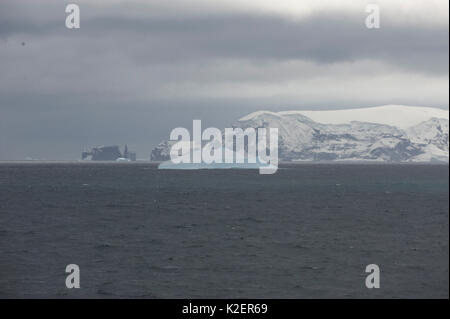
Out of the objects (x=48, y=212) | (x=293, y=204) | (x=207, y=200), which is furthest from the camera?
(x=207, y=200)

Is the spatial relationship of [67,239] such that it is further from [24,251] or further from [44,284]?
[44,284]

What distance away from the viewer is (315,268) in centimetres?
5759

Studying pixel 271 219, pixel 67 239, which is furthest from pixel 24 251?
pixel 271 219

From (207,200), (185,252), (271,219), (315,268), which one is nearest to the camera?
(315,268)

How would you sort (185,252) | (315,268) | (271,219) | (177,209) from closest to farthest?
1. (315,268)
2. (185,252)
3. (271,219)
4. (177,209)

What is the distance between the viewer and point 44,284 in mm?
51156

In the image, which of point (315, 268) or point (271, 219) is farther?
point (271, 219)

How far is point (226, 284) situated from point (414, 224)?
49525 mm

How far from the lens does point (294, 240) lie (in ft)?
250
